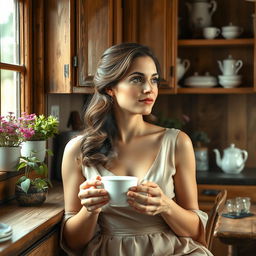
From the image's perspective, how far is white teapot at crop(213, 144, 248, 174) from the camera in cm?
388

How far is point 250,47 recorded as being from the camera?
4.15 m

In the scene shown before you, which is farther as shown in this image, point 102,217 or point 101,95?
point 101,95

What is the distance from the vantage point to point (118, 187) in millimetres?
1775

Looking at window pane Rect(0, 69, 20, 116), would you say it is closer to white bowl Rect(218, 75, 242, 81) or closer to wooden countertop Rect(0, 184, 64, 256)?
wooden countertop Rect(0, 184, 64, 256)

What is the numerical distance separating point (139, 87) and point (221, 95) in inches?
89.1

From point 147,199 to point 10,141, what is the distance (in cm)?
85

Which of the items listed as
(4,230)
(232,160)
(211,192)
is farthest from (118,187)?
(232,160)

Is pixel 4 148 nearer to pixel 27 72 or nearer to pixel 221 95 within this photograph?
pixel 27 72

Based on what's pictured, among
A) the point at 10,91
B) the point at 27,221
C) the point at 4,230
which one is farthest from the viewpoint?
the point at 10,91

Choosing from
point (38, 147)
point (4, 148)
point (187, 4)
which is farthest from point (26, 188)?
point (187, 4)

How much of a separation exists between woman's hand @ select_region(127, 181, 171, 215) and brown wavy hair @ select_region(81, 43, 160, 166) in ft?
1.20

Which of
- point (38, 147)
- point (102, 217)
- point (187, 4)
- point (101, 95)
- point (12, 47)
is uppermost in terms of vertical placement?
point (187, 4)

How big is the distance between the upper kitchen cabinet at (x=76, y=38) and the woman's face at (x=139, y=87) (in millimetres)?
1200

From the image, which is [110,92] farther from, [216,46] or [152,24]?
[216,46]
